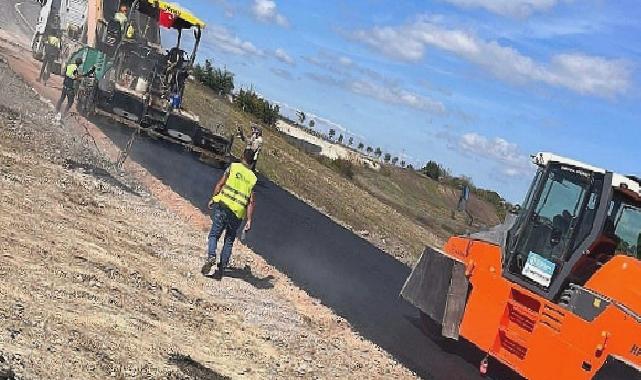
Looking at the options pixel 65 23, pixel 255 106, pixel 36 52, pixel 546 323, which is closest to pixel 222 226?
pixel 546 323

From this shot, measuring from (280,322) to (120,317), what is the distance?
2.81 metres

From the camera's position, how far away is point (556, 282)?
942 centimetres

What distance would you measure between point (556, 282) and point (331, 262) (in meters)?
6.81

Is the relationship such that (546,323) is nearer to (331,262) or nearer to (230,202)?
(230,202)

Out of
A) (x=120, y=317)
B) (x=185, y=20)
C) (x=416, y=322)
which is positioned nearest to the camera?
(x=120, y=317)

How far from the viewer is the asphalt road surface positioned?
1066cm

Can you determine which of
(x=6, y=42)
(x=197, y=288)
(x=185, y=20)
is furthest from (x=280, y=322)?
(x=6, y=42)

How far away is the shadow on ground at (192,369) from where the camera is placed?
20.3 feet

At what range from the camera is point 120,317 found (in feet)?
22.5

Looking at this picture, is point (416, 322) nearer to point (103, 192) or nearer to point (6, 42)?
point (103, 192)

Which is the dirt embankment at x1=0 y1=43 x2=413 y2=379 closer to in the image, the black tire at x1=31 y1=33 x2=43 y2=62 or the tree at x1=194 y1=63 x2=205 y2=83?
the black tire at x1=31 y1=33 x2=43 y2=62

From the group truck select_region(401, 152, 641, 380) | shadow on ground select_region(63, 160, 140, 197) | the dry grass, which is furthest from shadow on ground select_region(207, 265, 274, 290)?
the dry grass

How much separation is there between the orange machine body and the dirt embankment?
1.35m

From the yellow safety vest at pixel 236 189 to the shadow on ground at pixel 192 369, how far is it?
3.69 metres
